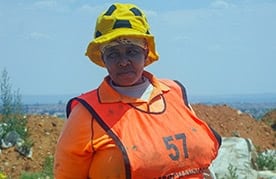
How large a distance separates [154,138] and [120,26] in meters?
0.62

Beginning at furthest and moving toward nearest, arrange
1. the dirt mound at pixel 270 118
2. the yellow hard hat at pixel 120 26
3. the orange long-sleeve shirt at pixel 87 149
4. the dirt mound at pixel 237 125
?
the dirt mound at pixel 270 118 → the dirt mound at pixel 237 125 → the yellow hard hat at pixel 120 26 → the orange long-sleeve shirt at pixel 87 149

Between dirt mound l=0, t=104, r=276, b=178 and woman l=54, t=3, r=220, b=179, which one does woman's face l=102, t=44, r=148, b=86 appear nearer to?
woman l=54, t=3, r=220, b=179

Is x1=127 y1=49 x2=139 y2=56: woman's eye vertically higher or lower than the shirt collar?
higher

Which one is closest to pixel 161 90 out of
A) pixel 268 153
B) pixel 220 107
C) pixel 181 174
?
pixel 181 174

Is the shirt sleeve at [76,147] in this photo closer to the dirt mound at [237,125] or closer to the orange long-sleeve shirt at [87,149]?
the orange long-sleeve shirt at [87,149]

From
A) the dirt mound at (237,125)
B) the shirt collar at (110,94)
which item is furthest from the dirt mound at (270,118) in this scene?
the shirt collar at (110,94)

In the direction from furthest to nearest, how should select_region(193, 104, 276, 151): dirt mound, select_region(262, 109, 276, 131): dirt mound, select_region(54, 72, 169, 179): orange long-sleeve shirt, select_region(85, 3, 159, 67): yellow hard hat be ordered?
select_region(262, 109, 276, 131): dirt mound → select_region(193, 104, 276, 151): dirt mound → select_region(85, 3, 159, 67): yellow hard hat → select_region(54, 72, 169, 179): orange long-sleeve shirt

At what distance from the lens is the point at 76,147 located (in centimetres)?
393

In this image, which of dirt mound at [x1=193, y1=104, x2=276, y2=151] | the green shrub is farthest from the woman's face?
dirt mound at [x1=193, y1=104, x2=276, y2=151]

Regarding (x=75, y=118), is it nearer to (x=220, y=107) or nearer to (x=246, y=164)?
(x=246, y=164)

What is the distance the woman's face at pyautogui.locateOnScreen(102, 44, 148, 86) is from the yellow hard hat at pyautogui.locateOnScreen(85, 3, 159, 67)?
71mm

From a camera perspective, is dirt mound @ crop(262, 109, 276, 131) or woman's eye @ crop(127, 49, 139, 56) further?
dirt mound @ crop(262, 109, 276, 131)

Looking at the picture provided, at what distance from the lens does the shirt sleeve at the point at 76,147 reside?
3930mm

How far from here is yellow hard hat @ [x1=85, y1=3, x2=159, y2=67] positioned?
4.02 metres
